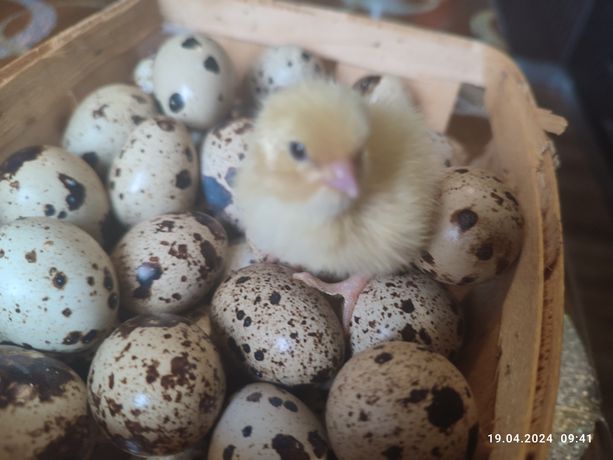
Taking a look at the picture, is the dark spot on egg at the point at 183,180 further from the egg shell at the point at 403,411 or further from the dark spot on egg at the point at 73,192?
the egg shell at the point at 403,411

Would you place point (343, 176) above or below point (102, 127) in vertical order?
above

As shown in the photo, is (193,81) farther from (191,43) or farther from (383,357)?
(383,357)

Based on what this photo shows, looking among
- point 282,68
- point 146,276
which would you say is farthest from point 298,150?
point 282,68

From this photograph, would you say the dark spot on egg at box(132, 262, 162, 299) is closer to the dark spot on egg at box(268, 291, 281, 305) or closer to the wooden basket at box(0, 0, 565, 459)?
the dark spot on egg at box(268, 291, 281, 305)

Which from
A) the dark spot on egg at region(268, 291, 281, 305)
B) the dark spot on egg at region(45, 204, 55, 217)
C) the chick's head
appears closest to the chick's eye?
the chick's head

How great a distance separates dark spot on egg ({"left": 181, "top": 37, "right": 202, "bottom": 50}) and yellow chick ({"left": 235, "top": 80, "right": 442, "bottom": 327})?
0.38 m

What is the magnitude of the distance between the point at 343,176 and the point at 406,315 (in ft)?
0.82

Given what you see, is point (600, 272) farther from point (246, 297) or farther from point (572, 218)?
point (246, 297)

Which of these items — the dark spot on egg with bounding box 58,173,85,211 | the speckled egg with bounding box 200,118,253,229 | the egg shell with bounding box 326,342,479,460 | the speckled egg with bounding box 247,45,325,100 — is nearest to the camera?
the egg shell with bounding box 326,342,479,460

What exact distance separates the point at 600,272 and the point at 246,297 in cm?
129

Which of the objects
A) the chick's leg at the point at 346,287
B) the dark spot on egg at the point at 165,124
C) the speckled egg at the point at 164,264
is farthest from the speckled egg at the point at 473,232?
the dark spot on egg at the point at 165,124

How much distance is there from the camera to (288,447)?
65cm

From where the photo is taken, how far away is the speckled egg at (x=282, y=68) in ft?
3.73

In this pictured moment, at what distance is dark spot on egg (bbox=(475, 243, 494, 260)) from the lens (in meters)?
0.73
